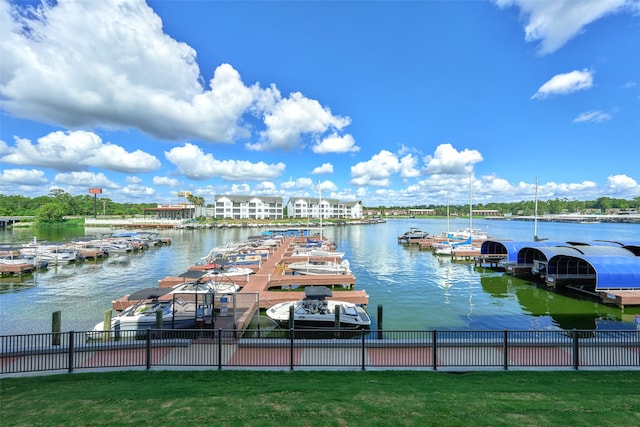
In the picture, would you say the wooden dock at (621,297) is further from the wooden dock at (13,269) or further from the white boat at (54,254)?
the white boat at (54,254)

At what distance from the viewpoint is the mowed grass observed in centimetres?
667

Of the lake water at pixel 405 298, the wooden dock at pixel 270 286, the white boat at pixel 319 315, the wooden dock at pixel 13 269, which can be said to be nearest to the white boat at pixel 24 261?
the wooden dock at pixel 13 269

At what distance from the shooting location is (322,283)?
31.6 meters

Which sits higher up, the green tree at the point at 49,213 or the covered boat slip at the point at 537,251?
the green tree at the point at 49,213

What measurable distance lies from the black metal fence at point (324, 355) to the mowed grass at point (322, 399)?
0.76 metres

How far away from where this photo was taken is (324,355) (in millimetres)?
11625

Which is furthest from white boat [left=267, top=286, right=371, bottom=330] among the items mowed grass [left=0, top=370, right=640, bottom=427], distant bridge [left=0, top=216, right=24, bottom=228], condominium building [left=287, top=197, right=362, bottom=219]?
distant bridge [left=0, top=216, right=24, bottom=228]

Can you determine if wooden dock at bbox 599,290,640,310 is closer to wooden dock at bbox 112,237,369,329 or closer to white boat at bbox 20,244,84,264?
wooden dock at bbox 112,237,369,329

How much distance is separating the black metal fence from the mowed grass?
76 centimetres

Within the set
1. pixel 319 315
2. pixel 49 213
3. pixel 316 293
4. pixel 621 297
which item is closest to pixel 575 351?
pixel 319 315

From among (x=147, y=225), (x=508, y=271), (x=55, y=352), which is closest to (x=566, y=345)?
(x=55, y=352)

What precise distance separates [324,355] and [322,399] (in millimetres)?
4133

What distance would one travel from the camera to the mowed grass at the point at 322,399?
21.9 ft

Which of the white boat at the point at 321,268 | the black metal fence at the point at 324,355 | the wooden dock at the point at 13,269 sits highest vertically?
the black metal fence at the point at 324,355
